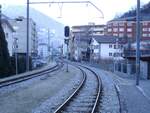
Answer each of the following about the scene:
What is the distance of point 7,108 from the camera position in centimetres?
1748

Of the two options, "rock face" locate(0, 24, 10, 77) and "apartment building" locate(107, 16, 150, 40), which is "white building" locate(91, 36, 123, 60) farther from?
"rock face" locate(0, 24, 10, 77)

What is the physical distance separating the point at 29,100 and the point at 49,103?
1620 millimetres

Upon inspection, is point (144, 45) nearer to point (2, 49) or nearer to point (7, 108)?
point (2, 49)

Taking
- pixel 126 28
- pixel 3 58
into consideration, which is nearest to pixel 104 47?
pixel 126 28

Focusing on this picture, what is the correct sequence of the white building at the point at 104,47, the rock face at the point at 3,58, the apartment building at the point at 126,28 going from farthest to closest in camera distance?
1. the apartment building at the point at 126,28
2. the white building at the point at 104,47
3. the rock face at the point at 3,58

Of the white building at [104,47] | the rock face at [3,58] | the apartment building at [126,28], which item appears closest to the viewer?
the rock face at [3,58]

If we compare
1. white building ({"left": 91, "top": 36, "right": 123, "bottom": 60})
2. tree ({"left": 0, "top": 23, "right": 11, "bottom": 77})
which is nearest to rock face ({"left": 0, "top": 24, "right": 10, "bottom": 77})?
tree ({"left": 0, "top": 23, "right": 11, "bottom": 77})

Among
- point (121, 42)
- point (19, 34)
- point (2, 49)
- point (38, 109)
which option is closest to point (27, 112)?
point (38, 109)

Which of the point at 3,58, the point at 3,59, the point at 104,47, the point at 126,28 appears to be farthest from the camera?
the point at 126,28

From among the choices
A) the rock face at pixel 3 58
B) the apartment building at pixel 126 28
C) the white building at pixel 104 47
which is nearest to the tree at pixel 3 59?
the rock face at pixel 3 58

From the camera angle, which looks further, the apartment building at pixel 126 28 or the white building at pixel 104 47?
the apartment building at pixel 126 28

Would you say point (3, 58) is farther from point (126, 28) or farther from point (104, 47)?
point (126, 28)

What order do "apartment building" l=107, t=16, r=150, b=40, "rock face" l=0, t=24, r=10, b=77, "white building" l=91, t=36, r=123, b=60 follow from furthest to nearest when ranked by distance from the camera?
"apartment building" l=107, t=16, r=150, b=40 → "white building" l=91, t=36, r=123, b=60 → "rock face" l=0, t=24, r=10, b=77

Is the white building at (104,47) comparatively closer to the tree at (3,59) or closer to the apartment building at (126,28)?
the apartment building at (126,28)
